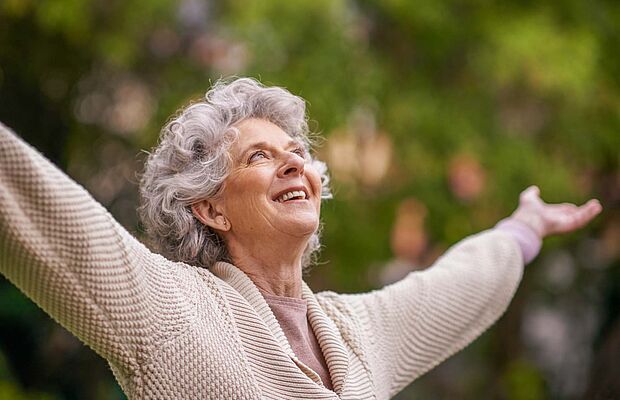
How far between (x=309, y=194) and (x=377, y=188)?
404 centimetres

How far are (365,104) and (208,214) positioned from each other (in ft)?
11.9

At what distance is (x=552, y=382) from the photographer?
7.89 meters

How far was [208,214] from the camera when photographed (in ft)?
7.18

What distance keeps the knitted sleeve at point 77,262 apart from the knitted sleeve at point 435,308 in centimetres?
68

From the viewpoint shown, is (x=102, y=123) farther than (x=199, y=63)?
Yes

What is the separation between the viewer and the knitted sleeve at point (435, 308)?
241 cm

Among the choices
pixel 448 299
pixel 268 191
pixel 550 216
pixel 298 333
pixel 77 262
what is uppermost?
pixel 550 216

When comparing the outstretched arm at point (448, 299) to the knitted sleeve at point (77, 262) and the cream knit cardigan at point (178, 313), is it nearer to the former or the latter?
the cream knit cardigan at point (178, 313)

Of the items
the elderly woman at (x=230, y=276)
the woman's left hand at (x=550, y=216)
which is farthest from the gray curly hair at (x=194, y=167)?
the woman's left hand at (x=550, y=216)

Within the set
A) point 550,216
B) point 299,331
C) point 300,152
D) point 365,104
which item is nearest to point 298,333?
point 299,331

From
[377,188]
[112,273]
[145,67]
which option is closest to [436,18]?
[377,188]

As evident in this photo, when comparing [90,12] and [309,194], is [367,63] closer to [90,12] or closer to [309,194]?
[90,12]

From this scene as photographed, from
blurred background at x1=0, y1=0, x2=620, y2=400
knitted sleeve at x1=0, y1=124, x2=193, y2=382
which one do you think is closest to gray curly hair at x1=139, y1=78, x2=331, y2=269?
knitted sleeve at x1=0, y1=124, x2=193, y2=382

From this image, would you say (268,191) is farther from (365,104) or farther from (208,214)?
(365,104)
